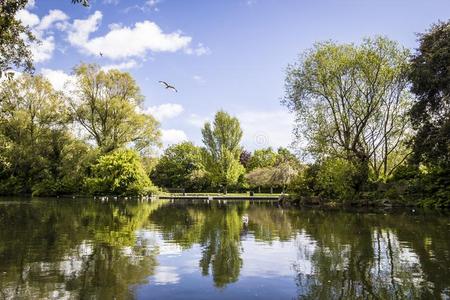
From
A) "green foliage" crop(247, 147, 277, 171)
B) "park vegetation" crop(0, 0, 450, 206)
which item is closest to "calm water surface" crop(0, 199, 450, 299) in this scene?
"park vegetation" crop(0, 0, 450, 206)

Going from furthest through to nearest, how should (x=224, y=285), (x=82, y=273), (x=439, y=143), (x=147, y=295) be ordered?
1. (x=439, y=143)
2. (x=82, y=273)
3. (x=224, y=285)
4. (x=147, y=295)

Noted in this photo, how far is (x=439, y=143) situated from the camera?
2955 centimetres

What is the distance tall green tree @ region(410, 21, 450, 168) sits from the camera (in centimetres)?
2922

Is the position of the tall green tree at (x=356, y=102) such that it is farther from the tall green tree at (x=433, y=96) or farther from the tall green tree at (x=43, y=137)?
the tall green tree at (x=43, y=137)

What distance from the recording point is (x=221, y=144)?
68.9 metres

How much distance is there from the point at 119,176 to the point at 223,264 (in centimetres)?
4551

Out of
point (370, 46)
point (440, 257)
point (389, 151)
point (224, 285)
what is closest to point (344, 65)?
point (370, 46)

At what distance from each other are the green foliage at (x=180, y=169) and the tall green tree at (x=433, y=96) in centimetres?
4592

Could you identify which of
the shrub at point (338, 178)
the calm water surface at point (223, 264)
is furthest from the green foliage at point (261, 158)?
the calm water surface at point (223, 264)

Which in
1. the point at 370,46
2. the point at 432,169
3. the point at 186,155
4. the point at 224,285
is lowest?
the point at 224,285

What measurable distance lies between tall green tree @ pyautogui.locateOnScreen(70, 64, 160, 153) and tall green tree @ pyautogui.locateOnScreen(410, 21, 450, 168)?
3555 centimetres

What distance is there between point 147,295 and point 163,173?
7244 centimetres

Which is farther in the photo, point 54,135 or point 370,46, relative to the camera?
point 54,135

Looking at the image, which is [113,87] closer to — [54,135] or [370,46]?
[54,135]
